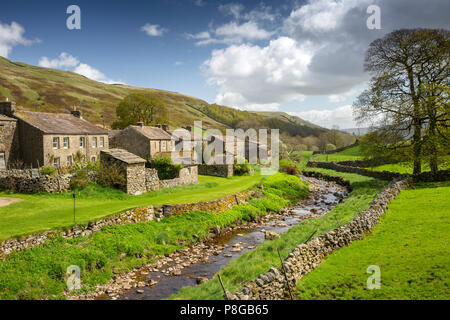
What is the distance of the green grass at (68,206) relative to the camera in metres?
16.4

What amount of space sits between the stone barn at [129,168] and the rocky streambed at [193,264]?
Answer: 9.73m

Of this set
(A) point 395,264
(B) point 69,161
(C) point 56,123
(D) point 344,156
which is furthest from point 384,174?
(C) point 56,123

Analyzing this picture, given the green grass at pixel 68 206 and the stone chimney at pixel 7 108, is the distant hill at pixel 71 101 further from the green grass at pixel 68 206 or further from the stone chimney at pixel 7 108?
the green grass at pixel 68 206

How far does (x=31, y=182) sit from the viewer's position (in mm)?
23828

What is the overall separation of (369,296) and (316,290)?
5.63ft

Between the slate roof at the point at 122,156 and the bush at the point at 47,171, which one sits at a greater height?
the slate roof at the point at 122,156

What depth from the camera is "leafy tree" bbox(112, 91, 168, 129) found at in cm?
6538

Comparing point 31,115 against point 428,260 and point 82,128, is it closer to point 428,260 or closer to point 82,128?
point 82,128

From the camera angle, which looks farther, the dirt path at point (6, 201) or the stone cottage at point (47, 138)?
the stone cottage at point (47, 138)

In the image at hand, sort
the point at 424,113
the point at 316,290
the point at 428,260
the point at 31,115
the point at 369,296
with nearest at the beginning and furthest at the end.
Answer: the point at 369,296 → the point at 316,290 → the point at 428,260 → the point at 424,113 → the point at 31,115

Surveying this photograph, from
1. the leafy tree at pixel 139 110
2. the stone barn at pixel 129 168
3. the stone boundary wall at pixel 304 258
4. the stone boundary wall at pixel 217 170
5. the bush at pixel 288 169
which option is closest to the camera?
the stone boundary wall at pixel 304 258

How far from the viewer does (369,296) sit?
389 inches

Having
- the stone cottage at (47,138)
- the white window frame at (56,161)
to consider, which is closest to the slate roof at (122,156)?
the stone cottage at (47,138)
